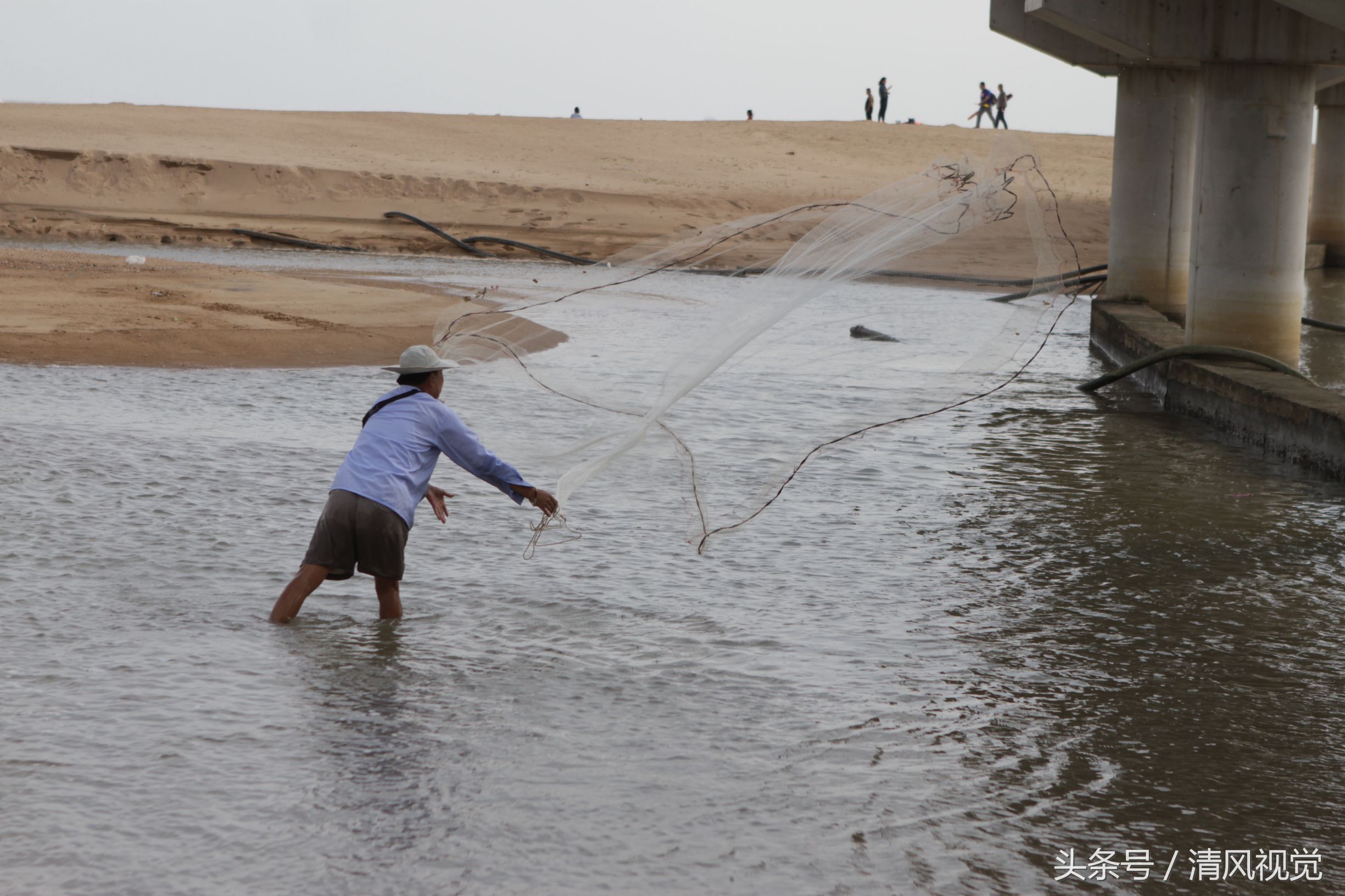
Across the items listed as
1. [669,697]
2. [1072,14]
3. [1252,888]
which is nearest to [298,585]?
[669,697]

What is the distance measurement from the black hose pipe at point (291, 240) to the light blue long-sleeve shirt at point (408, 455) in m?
22.6

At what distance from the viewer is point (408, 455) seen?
18.6 ft

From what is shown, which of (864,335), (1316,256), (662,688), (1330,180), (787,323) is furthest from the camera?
(1330,180)

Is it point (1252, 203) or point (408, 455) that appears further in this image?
point (1252, 203)

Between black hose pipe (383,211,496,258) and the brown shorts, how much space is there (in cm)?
2280

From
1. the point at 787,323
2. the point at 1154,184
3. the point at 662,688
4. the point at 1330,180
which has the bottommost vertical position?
the point at 662,688

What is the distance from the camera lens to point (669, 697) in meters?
5.09

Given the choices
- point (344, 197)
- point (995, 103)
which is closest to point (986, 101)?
point (995, 103)

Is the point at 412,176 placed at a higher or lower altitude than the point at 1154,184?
higher

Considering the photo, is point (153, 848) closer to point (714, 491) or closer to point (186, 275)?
point (714, 491)

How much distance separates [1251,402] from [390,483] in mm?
7283

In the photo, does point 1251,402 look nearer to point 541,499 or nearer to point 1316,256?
point 541,499

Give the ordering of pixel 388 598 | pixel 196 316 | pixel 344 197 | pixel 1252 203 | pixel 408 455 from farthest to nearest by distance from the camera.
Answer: pixel 344 197, pixel 196 316, pixel 1252 203, pixel 388 598, pixel 408 455

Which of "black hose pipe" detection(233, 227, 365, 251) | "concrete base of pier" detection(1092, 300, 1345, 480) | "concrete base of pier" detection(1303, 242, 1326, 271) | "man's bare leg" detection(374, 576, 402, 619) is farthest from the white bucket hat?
"concrete base of pier" detection(1303, 242, 1326, 271)
